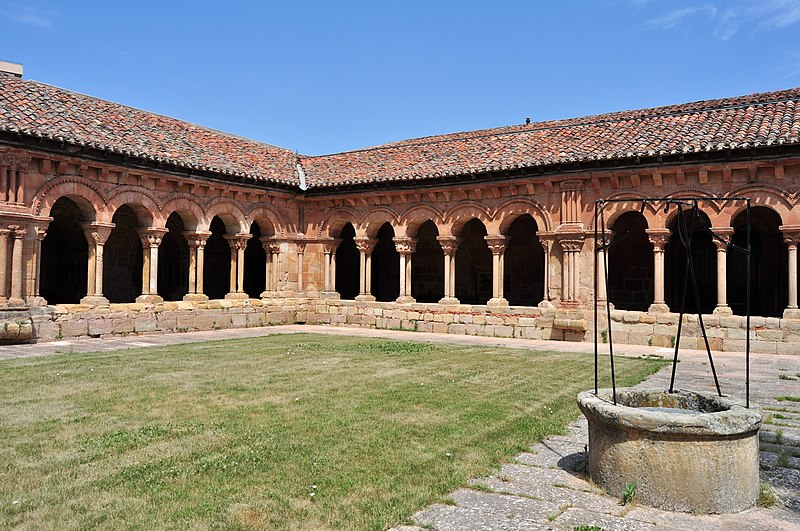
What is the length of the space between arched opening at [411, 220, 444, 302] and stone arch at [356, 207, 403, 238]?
144 inches

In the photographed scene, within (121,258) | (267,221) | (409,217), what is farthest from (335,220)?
(121,258)

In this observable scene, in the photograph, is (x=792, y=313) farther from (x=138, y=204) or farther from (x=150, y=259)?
Result: (x=138, y=204)

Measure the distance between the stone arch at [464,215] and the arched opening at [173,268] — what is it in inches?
365

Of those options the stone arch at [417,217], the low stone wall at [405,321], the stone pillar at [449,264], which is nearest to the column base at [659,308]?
the low stone wall at [405,321]

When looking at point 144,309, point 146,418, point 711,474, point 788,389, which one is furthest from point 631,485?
point 144,309

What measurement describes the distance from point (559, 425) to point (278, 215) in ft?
46.0

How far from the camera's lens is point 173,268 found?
2136 cm

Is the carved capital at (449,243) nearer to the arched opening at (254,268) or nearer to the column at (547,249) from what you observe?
the column at (547,249)

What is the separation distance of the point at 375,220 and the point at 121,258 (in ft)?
25.6

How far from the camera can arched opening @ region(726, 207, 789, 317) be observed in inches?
644

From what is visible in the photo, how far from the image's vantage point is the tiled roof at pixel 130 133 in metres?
13.3

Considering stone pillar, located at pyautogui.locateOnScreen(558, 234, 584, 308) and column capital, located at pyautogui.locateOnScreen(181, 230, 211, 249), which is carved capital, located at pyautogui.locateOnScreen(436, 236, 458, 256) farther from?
column capital, located at pyautogui.locateOnScreen(181, 230, 211, 249)

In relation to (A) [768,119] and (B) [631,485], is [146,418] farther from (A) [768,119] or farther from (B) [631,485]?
(A) [768,119]

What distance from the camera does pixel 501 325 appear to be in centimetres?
1577
